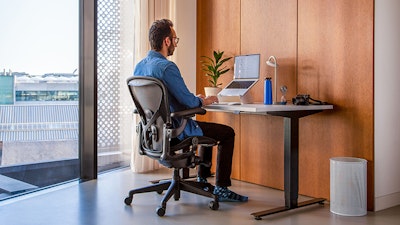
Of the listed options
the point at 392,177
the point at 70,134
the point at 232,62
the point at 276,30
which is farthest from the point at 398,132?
the point at 70,134

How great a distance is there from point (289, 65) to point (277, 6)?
548 mm

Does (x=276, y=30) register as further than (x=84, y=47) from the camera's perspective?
No

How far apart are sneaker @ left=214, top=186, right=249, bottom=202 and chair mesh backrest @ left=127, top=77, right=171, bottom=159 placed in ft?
2.09

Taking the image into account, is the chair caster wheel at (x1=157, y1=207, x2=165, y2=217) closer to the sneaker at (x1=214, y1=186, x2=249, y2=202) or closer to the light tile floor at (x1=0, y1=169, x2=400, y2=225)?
the light tile floor at (x1=0, y1=169, x2=400, y2=225)

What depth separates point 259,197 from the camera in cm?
357

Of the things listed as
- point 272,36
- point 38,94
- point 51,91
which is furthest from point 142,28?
point 272,36

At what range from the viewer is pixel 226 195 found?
339cm

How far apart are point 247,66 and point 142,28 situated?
4.46 feet

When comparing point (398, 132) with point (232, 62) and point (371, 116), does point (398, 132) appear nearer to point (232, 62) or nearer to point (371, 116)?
point (371, 116)

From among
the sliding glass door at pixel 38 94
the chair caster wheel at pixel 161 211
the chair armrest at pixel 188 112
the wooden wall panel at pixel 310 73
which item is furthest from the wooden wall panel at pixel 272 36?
the sliding glass door at pixel 38 94

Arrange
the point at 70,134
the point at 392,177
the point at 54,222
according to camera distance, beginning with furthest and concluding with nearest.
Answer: the point at 70,134 < the point at 392,177 < the point at 54,222

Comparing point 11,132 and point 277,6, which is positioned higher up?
point 277,6

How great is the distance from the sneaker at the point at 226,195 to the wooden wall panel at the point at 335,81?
0.60 m

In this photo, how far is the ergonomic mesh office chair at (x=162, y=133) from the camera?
2.93m
